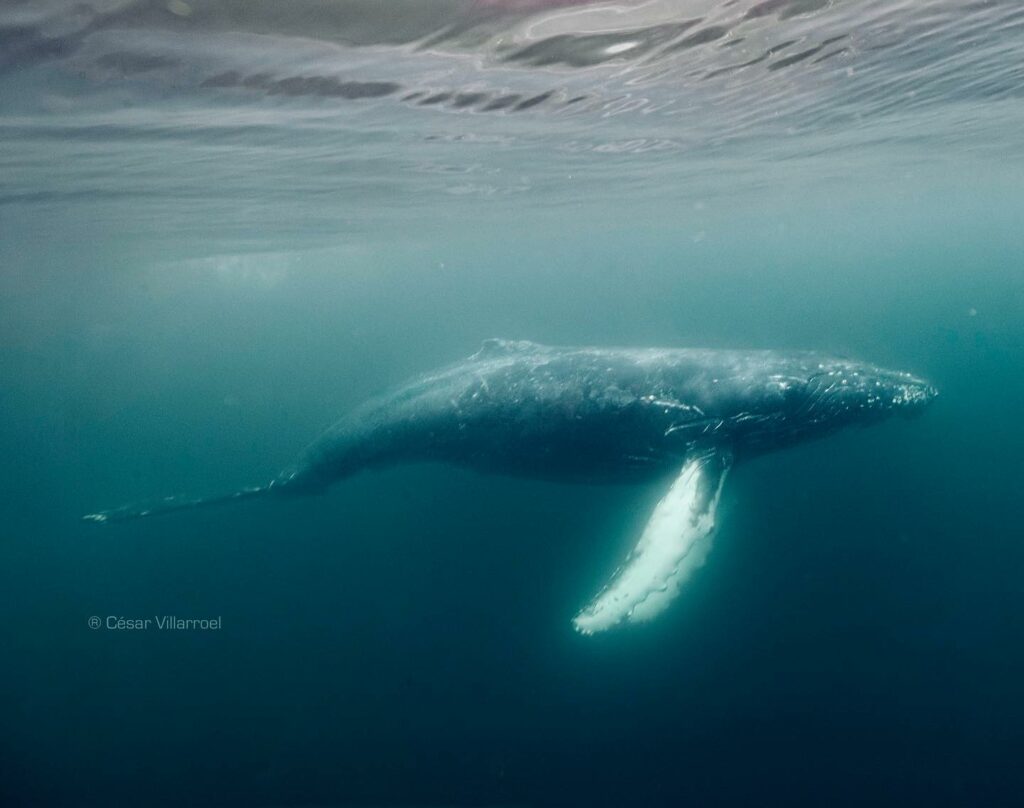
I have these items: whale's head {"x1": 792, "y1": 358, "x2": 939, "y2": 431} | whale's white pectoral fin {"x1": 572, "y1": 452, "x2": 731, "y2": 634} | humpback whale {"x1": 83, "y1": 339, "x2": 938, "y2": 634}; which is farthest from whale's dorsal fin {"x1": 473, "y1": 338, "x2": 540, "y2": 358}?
whale's head {"x1": 792, "y1": 358, "x2": 939, "y2": 431}

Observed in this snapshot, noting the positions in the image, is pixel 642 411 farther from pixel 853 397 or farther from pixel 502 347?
pixel 502 347

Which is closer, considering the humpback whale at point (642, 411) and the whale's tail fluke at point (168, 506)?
the humpback whale at point (642, 411)

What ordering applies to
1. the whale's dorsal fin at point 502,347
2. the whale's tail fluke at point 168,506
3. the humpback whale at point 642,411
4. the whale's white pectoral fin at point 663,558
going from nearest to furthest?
the whale's white pectoral fin at point 663,558
the humpback whale at point 642,411
the whale's dorsal fin at point 502,347
the whale's tail fluke at point 168,506

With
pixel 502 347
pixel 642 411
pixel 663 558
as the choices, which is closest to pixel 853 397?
pixel 642 411

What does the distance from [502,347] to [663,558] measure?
6.35 metres

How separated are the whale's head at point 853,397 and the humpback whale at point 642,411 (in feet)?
0.06

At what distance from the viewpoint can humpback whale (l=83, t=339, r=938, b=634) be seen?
33.9 ft

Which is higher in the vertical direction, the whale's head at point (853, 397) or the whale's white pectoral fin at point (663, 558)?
the whale's head at point (853, 397)

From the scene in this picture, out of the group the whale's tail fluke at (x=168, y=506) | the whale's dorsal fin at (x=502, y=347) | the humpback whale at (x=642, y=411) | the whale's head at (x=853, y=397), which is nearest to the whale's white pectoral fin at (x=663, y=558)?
the humpback whale at (x=642, y=411)

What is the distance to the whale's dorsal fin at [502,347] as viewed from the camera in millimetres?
13125

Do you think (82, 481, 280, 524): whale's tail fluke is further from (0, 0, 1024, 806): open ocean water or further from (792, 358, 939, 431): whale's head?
(792, 358, 939, 431): whale's head

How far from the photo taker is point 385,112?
12.3m

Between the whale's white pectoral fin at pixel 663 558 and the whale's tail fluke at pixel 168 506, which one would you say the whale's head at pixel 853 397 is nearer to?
the whale's white pectoral fin at pixel 663 558

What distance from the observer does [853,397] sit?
10.5 m
